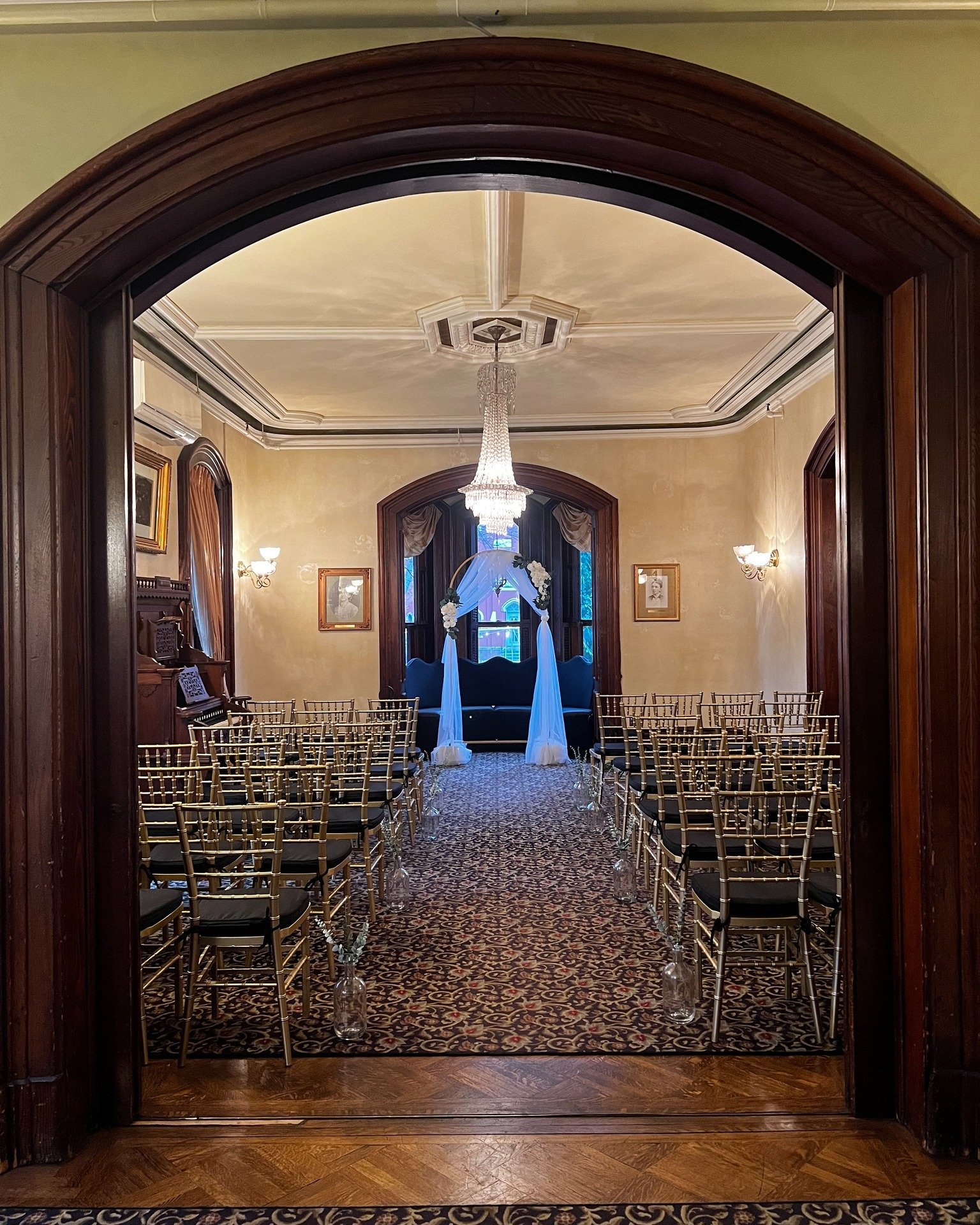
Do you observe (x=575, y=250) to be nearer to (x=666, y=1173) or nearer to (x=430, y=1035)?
(x=430, y=1035)

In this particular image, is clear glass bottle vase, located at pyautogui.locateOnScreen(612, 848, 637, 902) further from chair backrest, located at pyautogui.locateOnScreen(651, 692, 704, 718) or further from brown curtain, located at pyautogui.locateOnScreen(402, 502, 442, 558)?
brown curtain, located at pyautogui.locateOnScreen(402, 502, 442, 558)

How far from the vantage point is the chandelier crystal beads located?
797 cm

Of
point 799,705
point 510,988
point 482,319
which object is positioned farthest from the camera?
point 799,705

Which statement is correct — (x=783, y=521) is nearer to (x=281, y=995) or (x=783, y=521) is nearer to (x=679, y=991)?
(x=679, y=991)

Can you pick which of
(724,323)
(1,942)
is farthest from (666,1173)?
(724,323)

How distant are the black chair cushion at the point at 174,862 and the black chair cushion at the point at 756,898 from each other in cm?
210

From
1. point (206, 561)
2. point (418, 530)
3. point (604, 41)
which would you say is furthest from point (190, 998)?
point (418, 530)

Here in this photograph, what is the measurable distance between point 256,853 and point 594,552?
341 inches

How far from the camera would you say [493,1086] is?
3125 millimetres

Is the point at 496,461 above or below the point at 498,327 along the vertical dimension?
below

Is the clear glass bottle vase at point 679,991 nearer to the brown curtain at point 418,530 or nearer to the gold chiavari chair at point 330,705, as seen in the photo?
the gold chiavari chair at point 330,705

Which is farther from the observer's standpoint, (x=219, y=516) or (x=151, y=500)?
(x=219, y=516)

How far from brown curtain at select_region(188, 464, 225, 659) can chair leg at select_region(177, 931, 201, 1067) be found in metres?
5.70

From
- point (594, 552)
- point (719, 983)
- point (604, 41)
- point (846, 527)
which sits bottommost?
point (719, 983)
